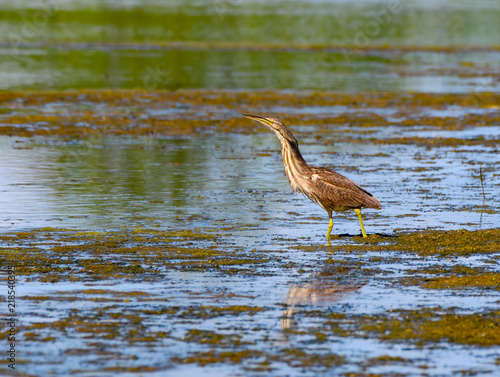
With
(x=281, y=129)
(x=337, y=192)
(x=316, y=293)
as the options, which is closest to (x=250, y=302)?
(x=316, y=293)

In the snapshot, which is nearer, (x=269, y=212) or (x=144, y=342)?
(x=144, y=342)

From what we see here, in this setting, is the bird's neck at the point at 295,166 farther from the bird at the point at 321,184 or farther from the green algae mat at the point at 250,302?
the green algae mat at the point at 250,302

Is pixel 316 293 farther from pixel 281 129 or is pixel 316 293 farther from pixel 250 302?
pixel 281 129

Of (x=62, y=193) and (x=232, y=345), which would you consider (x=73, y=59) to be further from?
(x=232, y=345)

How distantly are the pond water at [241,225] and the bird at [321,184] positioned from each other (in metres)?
0.46

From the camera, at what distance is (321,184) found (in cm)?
1288

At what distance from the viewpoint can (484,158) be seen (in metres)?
20.5

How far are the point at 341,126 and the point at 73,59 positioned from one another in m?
20.8

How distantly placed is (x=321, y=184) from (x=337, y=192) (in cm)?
24

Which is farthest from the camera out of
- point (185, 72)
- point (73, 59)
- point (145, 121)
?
point (73, 59)

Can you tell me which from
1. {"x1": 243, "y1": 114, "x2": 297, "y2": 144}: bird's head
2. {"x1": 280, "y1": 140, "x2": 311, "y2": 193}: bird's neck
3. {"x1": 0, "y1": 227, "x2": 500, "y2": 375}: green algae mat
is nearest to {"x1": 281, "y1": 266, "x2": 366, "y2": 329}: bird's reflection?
{"x1": 0, "y1": 227, "x2": 500, "y2": 375}: green algae mat

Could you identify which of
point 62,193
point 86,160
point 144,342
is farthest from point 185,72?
point 144,342

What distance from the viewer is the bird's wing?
12.8 meters

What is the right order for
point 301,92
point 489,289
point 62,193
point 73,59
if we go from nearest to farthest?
point 489,289
point 62,193
point 301,92
point 73,59
